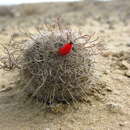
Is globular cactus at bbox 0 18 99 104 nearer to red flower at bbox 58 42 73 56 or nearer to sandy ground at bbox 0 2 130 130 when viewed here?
red flower at bbox 58 42 73 56

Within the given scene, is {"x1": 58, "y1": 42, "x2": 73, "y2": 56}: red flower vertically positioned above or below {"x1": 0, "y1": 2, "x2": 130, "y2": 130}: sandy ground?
above

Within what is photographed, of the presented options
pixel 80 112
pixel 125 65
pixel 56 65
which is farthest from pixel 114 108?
pixel 125 65

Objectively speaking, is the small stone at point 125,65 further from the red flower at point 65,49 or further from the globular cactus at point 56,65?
the red flower at point 65,49

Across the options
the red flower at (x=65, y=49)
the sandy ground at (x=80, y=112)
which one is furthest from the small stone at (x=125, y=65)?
the red flower at (x=65, y=49)

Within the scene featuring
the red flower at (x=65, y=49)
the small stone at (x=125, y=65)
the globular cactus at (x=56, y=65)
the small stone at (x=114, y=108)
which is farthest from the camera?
the small stone at (x=125, y=65)

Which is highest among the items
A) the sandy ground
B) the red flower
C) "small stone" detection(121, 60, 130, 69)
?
the red flower

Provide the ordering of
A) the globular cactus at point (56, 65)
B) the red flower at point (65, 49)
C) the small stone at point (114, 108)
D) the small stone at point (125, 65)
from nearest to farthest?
the red flower at point (65, 49)
the globular cactus at point (56, 65)
the small stone at point (114, 108)
the small stone at point (125, 65)

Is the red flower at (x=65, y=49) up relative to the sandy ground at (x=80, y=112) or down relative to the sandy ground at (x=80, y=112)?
up

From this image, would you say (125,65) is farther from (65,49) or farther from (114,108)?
(65,49)

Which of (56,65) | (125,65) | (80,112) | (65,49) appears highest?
(65,49)

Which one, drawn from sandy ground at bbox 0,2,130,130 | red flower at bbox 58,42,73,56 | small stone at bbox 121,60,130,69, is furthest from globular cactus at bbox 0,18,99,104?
small stone at bbox 121,60,130,69

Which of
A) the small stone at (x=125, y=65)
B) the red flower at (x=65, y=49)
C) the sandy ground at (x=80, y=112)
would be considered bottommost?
the sandy ground at (x=80, y=112)
